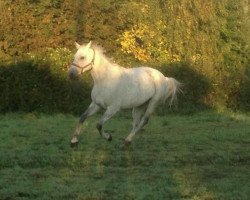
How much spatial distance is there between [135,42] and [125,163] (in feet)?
50.3

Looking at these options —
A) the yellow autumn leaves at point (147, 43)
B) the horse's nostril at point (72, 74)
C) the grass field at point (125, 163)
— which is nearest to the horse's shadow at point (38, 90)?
the grass field at point (125, 163)

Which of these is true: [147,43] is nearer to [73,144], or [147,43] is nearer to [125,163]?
[73,144]

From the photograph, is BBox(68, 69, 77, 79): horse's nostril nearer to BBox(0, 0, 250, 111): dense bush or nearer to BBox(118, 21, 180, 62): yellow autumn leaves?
BBox(0, 0, 250, 111): dense bush

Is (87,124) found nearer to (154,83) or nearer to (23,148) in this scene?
(154,83)

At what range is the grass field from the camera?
790cm

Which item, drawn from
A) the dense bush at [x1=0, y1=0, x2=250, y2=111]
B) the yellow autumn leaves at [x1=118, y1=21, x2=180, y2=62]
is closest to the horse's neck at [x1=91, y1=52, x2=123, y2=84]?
the dense bush at [x1=0, y1=0, x2=250, y2=111]

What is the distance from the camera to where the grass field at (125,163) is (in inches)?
311

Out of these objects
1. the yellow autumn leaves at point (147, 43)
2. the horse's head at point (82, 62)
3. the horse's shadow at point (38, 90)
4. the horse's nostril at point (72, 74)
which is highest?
the horse's head at point (82, 62)

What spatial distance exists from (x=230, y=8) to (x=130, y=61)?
4.71 m

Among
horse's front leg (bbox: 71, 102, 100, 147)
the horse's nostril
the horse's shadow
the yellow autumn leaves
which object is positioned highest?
the horse's nostril

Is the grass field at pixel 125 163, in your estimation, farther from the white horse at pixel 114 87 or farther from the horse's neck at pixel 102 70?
the horse's neck at pixel 102 70

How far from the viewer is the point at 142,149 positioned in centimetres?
1189

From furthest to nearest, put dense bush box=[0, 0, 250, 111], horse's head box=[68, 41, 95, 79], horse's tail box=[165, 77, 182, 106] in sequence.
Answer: dense bush box=[0, 0, 250, 111] → horse's tail box=[165, 77, 182, 106] → horse's head box=[68, 41, 95, 79]

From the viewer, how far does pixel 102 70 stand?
12.2 m
